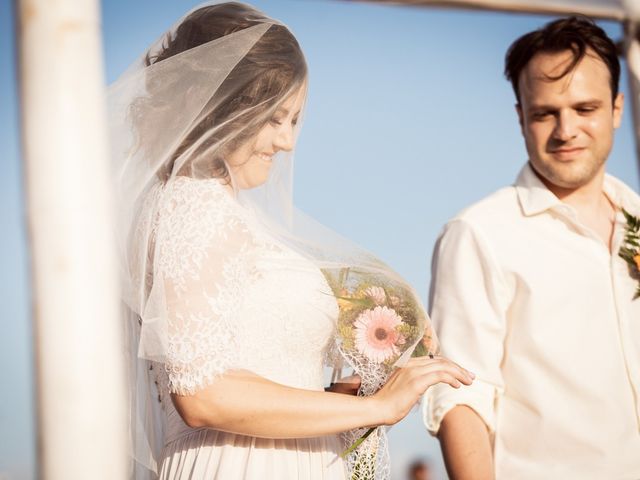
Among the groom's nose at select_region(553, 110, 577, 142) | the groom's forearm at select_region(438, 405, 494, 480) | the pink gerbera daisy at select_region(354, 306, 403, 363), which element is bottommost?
the groom's forearm at select_region(438, 405, 494, 480)

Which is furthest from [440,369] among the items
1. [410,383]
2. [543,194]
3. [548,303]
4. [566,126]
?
[566,126]

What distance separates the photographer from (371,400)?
7.39ft

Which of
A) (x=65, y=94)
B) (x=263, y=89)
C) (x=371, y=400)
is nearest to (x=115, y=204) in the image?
(x=263, y=89)

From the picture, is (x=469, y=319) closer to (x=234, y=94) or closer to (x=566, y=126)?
(x=566, y=126)

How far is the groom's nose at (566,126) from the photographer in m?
3.12

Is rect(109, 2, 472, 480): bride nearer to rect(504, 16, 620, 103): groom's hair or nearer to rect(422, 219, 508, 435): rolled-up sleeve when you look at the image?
rect(422, 219, 508, 435): rolled-up sleeve

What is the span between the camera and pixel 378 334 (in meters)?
2.40

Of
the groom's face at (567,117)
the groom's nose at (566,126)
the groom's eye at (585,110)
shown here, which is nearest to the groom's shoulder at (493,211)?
the groom's face at (567,117)

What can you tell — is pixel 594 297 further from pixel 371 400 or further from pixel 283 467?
pixel 283 467

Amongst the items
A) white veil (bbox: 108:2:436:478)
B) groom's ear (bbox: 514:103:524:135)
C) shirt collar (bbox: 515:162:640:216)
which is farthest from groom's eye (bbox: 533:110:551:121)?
white veil (bbox: 108:2:436:478)

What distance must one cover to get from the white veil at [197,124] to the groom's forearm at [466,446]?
47cm

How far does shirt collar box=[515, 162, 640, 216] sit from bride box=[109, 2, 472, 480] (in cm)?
104

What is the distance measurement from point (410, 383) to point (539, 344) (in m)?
0.90

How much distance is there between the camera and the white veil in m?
2.34
